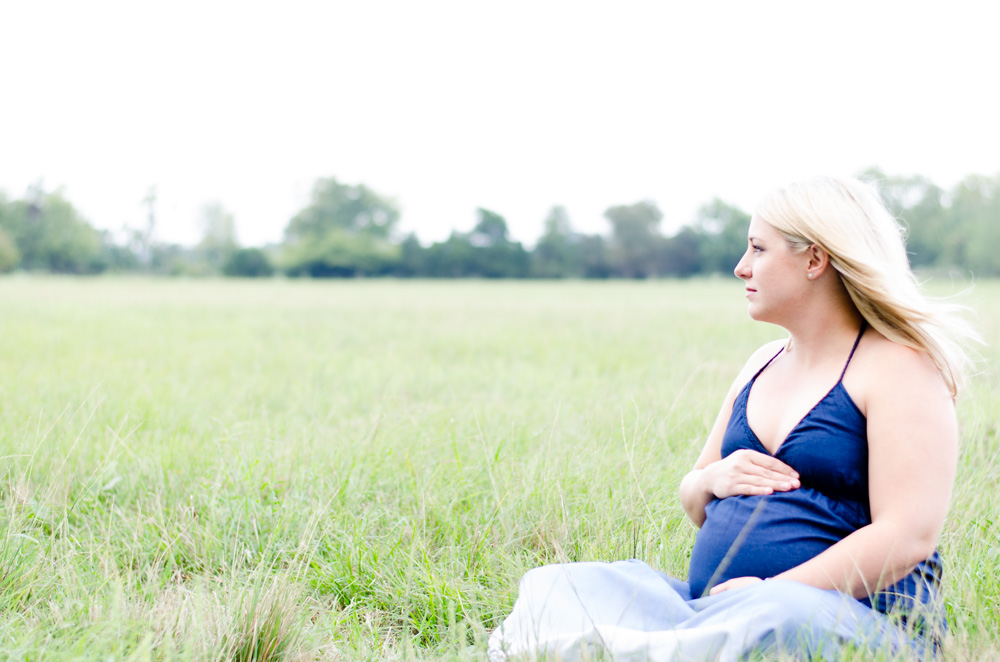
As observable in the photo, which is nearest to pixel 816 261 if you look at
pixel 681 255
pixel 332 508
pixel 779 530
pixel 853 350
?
pixel 853 350

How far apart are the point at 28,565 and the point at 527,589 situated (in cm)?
177

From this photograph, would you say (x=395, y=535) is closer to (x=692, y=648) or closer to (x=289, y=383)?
(x=692, y=648)

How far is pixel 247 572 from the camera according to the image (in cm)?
261

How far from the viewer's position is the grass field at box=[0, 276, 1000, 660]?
209 cm

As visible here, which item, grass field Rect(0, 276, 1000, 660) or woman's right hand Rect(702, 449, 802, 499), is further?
grass field Rect(0, 276, 1000, 660)

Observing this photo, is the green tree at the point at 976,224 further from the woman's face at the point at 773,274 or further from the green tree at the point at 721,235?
the woman's face at the point at 773,274

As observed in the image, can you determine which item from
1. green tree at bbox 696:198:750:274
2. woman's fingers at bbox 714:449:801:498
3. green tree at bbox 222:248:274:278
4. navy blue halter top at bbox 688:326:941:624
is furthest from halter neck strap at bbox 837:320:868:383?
green tree at bbox 222:248:274:278

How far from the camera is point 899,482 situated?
1.73 meters

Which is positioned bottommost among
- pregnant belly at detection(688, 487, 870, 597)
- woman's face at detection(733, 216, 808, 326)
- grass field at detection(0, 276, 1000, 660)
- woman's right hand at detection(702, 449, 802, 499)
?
grass field at detection(0, 276, 1000, 660)

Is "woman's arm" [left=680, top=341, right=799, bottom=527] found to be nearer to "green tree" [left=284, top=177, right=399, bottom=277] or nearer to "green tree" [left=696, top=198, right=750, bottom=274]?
"green tree" [left=696, top=198, right=750, bottom=274]

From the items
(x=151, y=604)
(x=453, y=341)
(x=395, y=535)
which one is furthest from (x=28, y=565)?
(x=453, y=341)

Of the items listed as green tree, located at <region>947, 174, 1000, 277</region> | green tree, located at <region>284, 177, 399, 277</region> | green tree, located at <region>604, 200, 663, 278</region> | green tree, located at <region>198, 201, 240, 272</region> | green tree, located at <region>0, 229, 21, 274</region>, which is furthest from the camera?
green tree, located at <region>198, 201, 240, 272</region>

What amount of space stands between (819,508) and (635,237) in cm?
6456

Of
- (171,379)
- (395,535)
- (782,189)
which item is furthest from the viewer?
(171,379)
